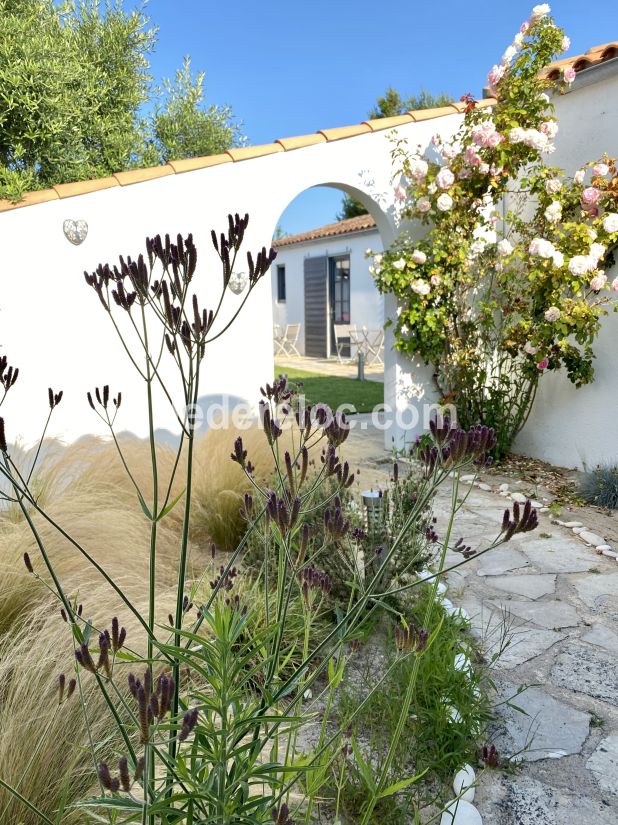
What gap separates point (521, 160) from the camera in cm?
537

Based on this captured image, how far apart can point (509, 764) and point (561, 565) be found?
190 cm

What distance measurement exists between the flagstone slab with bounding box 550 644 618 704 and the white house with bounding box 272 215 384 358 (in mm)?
10757

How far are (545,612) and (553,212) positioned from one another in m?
3.36

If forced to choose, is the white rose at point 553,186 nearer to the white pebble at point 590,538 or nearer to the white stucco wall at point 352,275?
the white pebble at point 590,538

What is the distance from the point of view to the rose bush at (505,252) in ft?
16.2

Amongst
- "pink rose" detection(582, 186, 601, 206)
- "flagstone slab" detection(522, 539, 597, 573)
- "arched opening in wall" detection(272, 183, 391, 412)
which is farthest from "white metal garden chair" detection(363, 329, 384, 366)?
"flagstone slab" detection(522, 539, 597, 573)

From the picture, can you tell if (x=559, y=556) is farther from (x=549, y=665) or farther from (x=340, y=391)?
(x=340, y=391)

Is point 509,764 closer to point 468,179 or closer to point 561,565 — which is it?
point 561,565

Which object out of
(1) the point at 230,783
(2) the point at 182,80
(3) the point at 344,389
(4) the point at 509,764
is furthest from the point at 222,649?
(3) the point at 344,389

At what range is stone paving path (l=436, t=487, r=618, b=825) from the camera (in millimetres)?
1777

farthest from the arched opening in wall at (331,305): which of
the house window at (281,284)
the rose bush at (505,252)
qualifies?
the rose bush at (505,252)

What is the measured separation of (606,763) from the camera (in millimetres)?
1921
